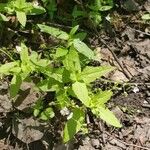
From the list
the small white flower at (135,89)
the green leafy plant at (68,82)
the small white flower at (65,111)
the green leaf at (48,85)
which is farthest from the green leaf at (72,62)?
the small white flower at (135,89)

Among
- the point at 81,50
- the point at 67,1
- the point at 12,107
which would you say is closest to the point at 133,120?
the point at 81,50

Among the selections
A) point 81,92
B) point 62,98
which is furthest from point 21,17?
point 81,92

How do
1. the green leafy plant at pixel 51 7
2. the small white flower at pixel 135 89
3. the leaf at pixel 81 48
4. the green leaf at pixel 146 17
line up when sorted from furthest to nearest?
the green leaf at pixel 146 17 < the green leafy plant at pixel 51 7 < the small white flower at pixel 135 89 < the leaf at pixel 81 48

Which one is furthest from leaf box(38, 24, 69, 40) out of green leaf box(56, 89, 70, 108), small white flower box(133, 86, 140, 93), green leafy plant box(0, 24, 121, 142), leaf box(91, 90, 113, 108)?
small white flower box(133, 86, 140, 93)

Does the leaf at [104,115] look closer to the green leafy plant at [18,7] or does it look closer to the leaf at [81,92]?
the leaf at [81,92]

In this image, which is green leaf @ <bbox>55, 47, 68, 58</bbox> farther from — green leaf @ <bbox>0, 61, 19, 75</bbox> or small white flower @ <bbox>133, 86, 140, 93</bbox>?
small white flower @ <bbox>133, 86, 140, 93</bbox>
